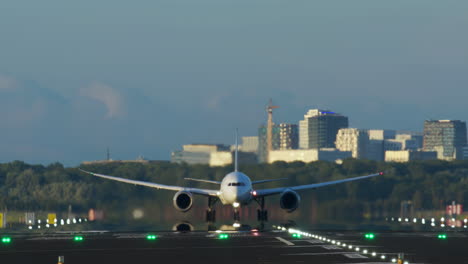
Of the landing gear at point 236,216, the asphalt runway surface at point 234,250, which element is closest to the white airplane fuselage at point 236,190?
the landing gear at point 236,216

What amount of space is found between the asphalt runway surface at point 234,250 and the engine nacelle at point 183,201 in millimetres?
26042

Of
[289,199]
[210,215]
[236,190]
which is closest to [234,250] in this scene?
[236,190]

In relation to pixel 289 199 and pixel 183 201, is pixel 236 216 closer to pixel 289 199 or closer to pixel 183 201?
pixel 183 201

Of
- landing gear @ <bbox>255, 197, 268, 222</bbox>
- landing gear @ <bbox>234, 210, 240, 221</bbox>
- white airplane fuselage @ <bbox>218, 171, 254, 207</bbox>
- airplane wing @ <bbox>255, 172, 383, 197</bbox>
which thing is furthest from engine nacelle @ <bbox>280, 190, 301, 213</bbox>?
landing gear @ <bbox>234, 210, 240, 221</bbox>

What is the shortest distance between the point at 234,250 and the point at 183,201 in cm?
3853

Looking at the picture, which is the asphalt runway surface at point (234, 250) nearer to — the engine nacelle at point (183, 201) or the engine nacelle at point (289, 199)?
the engine nacelle at point (183, 201)

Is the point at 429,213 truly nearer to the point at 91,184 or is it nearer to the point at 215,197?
the point at 215,197

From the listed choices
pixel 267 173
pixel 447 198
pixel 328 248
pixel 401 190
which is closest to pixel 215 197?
pixel 267 173

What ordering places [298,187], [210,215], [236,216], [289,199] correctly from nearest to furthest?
1. [236,216]
2. [210,215]
3. [289,199]
4. [298,187]

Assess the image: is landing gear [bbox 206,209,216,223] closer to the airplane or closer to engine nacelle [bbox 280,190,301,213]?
the airplane

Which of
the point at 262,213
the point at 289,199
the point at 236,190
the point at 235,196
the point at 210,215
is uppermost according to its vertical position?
the point at 236,190

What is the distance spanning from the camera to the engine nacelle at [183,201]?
7853 cm

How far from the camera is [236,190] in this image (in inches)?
2995

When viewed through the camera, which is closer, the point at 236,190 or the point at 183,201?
the point at 236,190
